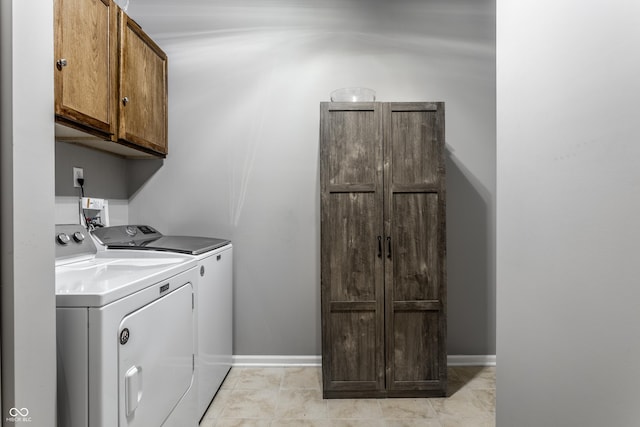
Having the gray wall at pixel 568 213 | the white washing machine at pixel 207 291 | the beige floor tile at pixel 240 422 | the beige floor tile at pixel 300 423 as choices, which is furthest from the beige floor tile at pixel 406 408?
the white washing machine at pixel 207 291

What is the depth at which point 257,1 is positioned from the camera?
2.38m

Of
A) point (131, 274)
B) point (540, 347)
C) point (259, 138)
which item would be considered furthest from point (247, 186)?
point (540, 347)

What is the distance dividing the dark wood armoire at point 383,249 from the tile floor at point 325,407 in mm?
93

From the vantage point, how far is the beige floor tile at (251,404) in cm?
181

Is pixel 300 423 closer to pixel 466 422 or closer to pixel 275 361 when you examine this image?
pixel 275 361

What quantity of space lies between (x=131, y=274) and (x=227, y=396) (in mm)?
1232

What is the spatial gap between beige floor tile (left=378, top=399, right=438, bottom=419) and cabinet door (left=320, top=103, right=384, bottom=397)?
0.30 ft

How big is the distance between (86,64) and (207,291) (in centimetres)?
129

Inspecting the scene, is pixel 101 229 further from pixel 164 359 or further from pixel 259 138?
pixel 259 138

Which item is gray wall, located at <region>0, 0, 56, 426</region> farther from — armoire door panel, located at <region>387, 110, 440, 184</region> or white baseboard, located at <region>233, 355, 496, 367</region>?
white baseboard, located at <region>233, 355, 496, 367</region>

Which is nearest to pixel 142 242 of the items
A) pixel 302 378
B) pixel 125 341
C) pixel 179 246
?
pixel 179 246

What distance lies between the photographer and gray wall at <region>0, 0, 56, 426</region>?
0.63 m

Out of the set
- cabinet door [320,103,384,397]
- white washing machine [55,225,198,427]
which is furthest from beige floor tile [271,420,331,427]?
white washing machine [55,225,198,427]

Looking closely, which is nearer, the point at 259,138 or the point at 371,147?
the point at 371,147
